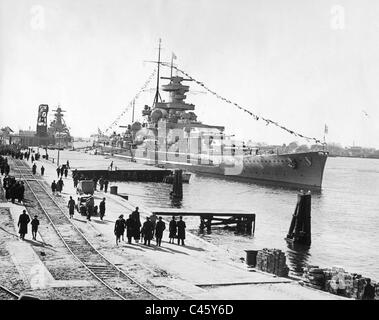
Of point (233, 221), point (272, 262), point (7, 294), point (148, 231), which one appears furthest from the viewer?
point (233, 221)

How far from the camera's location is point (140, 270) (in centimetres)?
1434

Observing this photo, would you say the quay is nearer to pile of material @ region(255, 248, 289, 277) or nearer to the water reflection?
pile of material @ region(255, 248, 289, 277)

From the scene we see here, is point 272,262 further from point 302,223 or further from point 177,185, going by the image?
point 177,185

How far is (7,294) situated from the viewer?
1163 centimetres

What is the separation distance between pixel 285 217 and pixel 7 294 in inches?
1169

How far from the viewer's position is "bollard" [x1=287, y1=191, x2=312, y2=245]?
1110 inches

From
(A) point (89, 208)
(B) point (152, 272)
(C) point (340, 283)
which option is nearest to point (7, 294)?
(B) point (152, 272)

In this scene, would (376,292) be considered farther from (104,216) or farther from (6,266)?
(104,216)

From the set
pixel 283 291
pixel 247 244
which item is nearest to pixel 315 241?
pixel 247 244

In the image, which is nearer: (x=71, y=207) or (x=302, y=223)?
(x=71, y=207)

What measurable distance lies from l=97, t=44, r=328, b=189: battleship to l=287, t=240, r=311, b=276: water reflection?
37.5 metres

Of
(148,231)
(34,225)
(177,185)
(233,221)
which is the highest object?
(34,225)
